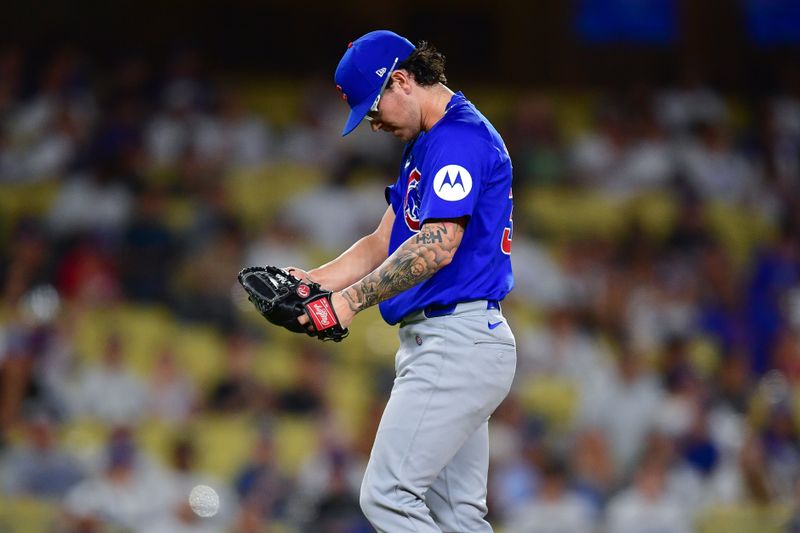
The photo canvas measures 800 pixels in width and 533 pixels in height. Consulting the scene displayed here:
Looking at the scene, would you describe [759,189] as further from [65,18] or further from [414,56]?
[414,56]

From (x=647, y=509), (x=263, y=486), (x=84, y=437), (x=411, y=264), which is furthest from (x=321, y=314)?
(x=647, y=509)

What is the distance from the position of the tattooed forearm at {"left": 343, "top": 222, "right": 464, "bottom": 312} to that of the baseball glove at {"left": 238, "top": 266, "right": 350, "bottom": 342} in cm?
8

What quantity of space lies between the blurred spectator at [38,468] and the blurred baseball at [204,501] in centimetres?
75

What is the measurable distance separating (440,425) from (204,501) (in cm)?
430

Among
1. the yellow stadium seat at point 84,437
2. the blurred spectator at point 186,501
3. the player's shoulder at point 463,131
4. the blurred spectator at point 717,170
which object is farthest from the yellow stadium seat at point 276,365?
the player's shoulder at point 463,131

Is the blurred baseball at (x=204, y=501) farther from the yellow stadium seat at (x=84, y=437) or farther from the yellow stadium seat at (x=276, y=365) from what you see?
the yellow stadium seat at (x=276, y=365)

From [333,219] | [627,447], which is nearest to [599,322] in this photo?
[627,447]

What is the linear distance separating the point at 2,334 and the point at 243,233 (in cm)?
208

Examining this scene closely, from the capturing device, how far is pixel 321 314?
3.72 meters

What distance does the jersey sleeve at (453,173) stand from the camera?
3.73m

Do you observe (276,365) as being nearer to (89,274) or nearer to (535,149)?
(89,274)

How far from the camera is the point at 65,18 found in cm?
1174

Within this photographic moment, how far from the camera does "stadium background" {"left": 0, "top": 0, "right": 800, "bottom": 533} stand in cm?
794

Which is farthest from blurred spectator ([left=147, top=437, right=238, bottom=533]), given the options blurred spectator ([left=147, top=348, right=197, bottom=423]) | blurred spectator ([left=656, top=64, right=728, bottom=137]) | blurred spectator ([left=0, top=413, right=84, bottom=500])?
blurred spectator ([left=656, top=64, right=728, bottom=137])
